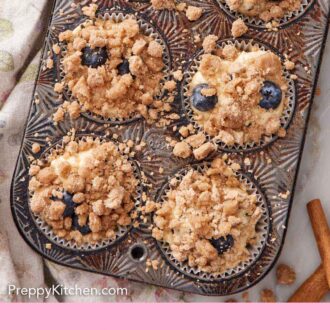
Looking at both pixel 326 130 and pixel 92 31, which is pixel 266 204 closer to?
pixel 326 130

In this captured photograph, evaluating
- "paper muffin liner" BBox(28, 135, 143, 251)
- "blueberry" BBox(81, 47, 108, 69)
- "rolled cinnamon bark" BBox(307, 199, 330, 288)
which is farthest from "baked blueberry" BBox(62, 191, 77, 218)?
"rolled cinnamon bark" BBox(307, 199, 330, 288)

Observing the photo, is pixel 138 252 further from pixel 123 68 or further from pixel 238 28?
pixel 238 28

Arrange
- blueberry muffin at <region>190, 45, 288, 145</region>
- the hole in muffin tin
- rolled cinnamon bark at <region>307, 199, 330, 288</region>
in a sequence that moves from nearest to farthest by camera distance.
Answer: blueberry muffin at <region>190, 45, 288, 145</region> → the hole in muffin tin → rolled cinnamon bark at <region>307, 199, 330, 288</region>

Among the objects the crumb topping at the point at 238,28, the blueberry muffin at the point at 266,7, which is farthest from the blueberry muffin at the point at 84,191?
the blueberry muffin at the point at 266,7

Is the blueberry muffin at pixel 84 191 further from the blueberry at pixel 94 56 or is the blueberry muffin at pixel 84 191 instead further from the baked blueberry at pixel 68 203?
the blueberry at pixel 94 56

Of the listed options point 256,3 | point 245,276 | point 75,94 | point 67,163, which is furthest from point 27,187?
point 256,3

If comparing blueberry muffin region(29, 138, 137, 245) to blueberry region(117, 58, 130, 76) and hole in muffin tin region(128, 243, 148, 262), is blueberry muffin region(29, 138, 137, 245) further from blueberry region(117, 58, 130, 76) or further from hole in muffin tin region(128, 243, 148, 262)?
blueberry region(117, 58, 130, 76)

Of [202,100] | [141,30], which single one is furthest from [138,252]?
[141,30]
